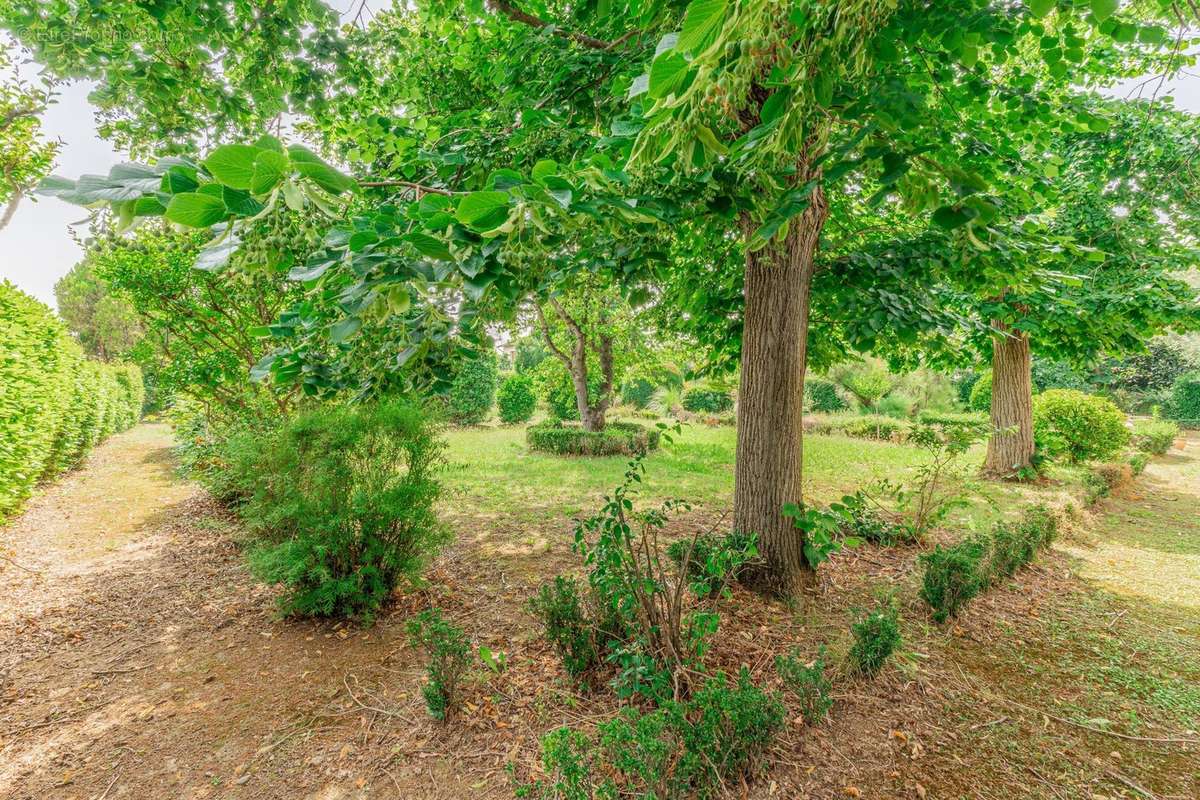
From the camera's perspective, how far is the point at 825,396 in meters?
19.0

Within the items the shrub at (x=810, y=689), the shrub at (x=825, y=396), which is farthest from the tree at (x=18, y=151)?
the shrub at (x=825, y=396)

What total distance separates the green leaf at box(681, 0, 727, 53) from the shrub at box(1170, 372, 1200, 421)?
1152 inches

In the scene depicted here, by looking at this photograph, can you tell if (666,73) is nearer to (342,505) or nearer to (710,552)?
(710,552)

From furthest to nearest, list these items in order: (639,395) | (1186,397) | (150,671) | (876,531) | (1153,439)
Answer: (639,395), (1186,397), (1153,439), (876,531), (150,671)

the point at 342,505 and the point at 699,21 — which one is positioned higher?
the point at 699,21

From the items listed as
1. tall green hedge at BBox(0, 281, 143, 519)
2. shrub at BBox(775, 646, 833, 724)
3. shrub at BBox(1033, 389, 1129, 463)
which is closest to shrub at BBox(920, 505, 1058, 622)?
shrub at BBox(775, 646, 833, 724)

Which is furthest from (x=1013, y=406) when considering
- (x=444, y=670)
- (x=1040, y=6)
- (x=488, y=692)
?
(x=444, y=670)

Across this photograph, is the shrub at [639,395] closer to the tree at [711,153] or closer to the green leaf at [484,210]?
the tree at [711,153]

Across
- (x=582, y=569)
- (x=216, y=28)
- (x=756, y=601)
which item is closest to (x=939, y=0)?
(x=756, y=601)

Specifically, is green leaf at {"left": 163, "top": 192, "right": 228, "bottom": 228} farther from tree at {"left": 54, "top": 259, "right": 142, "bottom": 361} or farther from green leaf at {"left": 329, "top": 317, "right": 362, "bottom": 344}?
tree at {"left": 54, "top": 259, "right": 142, "bottom": 361}

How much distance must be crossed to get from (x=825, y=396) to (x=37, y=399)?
2103cm

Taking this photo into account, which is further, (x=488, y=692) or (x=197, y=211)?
(x=488, y=692)

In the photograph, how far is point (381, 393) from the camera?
5.82ft

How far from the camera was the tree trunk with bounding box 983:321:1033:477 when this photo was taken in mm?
7945
